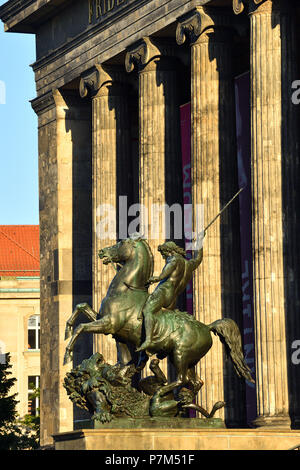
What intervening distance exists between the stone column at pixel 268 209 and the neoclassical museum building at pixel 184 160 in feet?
0.14

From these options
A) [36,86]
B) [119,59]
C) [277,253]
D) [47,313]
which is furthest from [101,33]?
[277,253]

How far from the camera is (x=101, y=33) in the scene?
62094 mm

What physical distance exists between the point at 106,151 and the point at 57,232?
Answer: 5.22m

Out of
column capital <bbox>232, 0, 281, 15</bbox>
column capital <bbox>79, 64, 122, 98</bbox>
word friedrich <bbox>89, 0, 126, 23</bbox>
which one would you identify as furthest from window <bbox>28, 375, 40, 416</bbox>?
column capital <bbox>232, 0, 281, 15</bbox>

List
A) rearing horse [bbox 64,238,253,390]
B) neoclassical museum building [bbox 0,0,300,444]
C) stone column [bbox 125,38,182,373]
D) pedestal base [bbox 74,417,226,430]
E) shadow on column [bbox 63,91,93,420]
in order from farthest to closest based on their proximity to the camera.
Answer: shadow on column [bbox 63,91,93,420], stone column [bbox 125,38,182,373], neoclassical museum building [bbox 0,0,300,444], rearing horse [bbox 64,238,253,390], pedestal base [bbox 74,417,226,430]

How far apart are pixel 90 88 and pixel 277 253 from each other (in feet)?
53.7

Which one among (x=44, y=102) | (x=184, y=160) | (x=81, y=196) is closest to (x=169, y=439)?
(x=184, y=160)

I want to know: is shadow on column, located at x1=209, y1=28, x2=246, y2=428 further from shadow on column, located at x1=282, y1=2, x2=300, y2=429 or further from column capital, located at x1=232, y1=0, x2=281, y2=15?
shadow on column, located at x1=282, y1=2, x2=300, y2=429

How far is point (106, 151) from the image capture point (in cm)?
6178

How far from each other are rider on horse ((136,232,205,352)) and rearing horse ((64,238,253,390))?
195 mm

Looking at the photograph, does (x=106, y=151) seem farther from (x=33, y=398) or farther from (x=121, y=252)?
(x=33, y=398)

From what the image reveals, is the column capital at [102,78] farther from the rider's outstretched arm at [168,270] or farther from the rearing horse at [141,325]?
the rider's outstretched arm at [168,270]

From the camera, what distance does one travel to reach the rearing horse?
39594 millimetres

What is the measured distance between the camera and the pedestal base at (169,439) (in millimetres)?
38094
